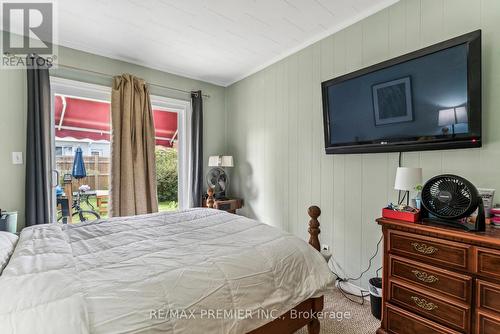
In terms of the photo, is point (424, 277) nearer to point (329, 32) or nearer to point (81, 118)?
point (329, 32)

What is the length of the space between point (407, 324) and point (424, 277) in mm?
356

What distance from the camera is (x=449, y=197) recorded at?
1522 millimetres

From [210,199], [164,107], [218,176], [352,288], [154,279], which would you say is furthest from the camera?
[218,176]

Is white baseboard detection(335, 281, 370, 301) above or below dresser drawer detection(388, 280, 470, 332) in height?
below

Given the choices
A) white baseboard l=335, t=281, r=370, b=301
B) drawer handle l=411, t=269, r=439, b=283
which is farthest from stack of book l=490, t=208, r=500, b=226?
white baseboard l=335, t=281, r=370, b=301

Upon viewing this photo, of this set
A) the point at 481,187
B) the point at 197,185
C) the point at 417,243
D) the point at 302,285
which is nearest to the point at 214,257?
the point at 302,285

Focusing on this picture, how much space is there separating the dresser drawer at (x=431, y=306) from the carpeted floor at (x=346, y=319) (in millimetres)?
415

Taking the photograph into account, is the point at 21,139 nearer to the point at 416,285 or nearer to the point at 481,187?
the point at 416,285

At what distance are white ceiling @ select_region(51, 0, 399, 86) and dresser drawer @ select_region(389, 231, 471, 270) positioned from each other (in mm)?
1974

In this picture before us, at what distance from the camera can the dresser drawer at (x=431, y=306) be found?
1382mm
